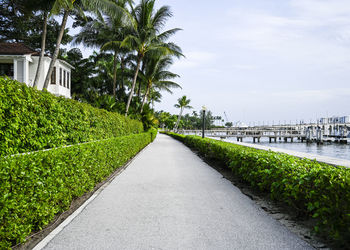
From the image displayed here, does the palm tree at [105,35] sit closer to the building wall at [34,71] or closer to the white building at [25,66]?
the building wall at [34,71]

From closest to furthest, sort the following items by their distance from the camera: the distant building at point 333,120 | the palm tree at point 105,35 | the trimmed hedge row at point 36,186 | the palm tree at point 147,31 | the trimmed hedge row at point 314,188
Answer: the trimmed hedge row at point 36,186, the trimmed hedge row at point 314,188, the palm tree at point 147,31, the palm tree at point 105,35, the distant building at point 333,120

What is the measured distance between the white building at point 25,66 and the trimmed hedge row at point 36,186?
18756 millimetres

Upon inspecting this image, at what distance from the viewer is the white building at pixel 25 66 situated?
2143 cm

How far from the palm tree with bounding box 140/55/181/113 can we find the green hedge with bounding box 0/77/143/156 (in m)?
20.5

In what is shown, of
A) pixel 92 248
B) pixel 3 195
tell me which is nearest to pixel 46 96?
pixel 3 195

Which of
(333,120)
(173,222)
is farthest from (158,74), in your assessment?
(333,120)

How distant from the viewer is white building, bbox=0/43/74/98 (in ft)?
70.3

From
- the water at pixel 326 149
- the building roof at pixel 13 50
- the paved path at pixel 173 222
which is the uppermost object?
the building roof at pixel 13 50

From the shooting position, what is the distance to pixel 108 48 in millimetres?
25234

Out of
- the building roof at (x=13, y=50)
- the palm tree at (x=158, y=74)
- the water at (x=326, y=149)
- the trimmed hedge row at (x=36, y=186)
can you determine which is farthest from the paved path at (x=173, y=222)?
the water at (x=326, y=149)

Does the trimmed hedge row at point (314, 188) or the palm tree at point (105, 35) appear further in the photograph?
the palm tree at point (105, 35)

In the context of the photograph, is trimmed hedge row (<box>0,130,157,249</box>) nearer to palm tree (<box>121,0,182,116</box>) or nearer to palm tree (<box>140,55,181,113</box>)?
palm tree (<box>121,0,182,116</box>)

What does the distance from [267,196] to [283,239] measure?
7.43ft

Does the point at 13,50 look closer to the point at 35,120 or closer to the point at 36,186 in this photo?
the point at 35,120
